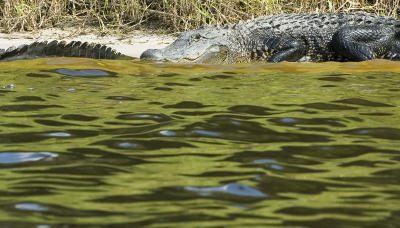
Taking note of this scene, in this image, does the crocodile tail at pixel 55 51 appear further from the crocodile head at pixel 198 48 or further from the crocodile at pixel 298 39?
the crocodile at pixel 298 39

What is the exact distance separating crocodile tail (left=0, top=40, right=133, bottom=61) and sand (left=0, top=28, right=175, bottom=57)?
1.23 metres

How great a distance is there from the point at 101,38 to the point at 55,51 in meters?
2.16

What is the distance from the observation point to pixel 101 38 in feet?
34.0

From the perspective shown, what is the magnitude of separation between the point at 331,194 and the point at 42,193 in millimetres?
1167

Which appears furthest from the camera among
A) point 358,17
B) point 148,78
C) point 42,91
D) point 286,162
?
point 358,17

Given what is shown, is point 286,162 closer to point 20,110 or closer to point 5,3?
point 20,110

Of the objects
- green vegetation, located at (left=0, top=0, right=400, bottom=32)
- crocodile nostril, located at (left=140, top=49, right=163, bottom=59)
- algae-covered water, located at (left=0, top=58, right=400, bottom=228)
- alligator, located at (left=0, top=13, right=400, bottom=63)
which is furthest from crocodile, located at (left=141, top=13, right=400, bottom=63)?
algae-covered water, located at (left=0, top=58, right=400, bottom=228)

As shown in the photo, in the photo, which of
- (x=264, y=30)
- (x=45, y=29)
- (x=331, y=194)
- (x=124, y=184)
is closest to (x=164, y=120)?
(x=124, y=184)

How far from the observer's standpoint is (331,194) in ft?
9.76

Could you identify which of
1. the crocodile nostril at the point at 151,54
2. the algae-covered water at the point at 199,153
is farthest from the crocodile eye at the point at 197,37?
the algae-covered water at the point at 199,153

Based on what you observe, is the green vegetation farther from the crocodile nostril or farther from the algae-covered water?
the algae-covered water

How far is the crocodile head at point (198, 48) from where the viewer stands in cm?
893

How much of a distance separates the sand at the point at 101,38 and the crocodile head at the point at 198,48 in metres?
0.70

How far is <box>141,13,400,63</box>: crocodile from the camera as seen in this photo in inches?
365
